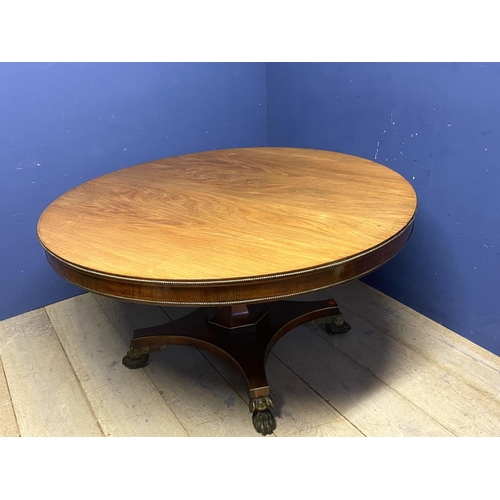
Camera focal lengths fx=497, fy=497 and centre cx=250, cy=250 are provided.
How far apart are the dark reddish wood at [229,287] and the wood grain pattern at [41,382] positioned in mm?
660

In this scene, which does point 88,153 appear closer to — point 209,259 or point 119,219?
point 119,219

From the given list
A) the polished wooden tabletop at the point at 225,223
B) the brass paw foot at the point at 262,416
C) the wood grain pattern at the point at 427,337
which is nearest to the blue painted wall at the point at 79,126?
the polished wooden tabletop at the point at 225,223

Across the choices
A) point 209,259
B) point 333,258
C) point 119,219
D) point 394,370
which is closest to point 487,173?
point 394,370

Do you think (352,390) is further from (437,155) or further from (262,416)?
(437,155)

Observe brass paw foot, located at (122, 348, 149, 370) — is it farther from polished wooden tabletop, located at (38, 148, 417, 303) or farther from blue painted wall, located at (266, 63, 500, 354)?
blue painted wall, located at (266, 63, 500, 354)

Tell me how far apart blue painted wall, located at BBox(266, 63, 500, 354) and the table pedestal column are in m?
0.41

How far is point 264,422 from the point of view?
1466 millimetres

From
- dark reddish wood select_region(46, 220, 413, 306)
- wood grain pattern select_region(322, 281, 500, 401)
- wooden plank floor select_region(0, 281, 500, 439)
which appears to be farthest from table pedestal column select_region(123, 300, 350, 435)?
dark reddish wood select_region(46, 220, 413, 306)

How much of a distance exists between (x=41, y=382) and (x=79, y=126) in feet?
3.35

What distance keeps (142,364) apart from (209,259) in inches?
33.7

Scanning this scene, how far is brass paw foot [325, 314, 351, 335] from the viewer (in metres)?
1.88

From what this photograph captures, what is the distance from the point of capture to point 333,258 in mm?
1086

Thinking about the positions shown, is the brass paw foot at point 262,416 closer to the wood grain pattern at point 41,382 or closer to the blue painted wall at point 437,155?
the wood grain pattern at point 41,382

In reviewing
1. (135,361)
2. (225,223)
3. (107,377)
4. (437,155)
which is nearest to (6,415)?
(107,377)
